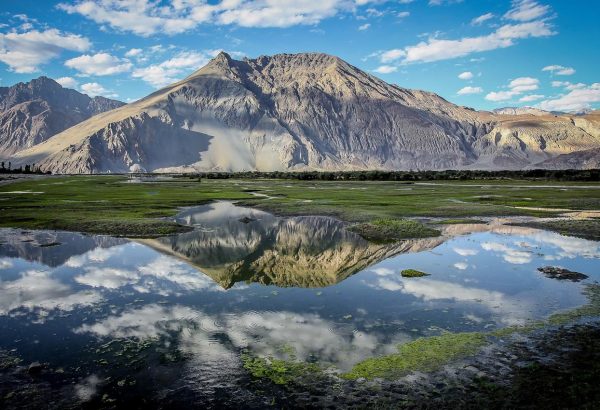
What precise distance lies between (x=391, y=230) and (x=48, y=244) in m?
24.8

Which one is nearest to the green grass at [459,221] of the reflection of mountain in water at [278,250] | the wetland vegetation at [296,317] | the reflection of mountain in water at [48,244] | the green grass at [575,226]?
the green grass at [575,226]

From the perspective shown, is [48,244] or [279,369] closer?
[279,369]

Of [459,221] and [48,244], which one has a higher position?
[459,221]

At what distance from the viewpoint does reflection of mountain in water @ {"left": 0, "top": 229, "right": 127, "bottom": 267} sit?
2717 centimetres

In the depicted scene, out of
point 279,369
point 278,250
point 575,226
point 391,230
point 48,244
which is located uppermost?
point 575,226

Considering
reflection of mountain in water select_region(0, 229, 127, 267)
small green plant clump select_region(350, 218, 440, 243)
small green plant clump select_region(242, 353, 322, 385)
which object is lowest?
small green plant clump select_region(242, 353, 322, 385)

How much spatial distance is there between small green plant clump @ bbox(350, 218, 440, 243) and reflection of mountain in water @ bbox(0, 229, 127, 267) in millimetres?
18425

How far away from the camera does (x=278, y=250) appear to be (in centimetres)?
3053

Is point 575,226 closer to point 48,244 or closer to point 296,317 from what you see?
point 296,317

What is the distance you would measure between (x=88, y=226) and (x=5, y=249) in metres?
9.49

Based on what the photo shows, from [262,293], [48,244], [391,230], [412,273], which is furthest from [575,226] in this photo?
[48,244]

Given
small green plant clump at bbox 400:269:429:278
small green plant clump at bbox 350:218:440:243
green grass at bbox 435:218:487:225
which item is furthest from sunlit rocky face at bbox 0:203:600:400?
green grass at bbox 435:218:487:225

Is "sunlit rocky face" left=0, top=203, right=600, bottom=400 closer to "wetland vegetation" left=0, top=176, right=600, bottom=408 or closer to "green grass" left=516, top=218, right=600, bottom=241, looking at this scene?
"wetland vegetation" left=0, top=176, right=600, bottom=408

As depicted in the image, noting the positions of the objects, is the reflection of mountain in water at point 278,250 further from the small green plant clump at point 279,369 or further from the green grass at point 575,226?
the green grass at point 575,226
